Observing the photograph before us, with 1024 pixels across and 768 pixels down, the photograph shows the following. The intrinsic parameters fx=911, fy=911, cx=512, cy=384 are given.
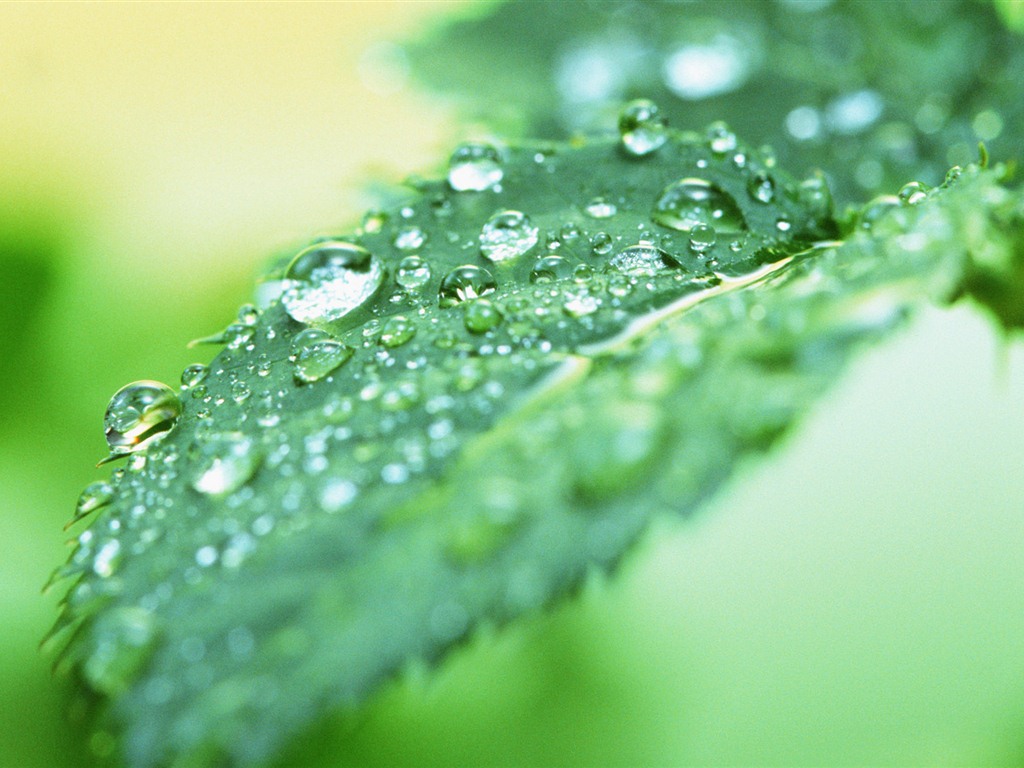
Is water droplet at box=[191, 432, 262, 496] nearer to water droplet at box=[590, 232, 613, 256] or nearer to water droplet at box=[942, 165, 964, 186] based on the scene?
water droplet at box=[590, 232, 613, 256]

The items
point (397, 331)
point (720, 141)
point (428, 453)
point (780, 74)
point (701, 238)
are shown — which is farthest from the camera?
point (780, 74)

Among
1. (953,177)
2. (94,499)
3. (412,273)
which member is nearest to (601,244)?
(412,273)

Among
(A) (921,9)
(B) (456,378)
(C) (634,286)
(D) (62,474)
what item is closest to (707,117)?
(A) (921,9)

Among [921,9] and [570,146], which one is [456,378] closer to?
[570,146]

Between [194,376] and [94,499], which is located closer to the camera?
[94,499]

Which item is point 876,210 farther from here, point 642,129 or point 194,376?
point 194,376

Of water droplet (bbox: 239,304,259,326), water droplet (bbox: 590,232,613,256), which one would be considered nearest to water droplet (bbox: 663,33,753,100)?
water droplet (bbox: 590,232,613,256)

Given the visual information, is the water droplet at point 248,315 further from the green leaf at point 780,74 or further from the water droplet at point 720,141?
the green leaf at point 780,74

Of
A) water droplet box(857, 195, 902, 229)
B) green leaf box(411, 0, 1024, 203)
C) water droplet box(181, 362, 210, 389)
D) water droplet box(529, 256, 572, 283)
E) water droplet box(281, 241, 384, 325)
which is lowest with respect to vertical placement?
water droplet box(857, 195, 902, 229)
